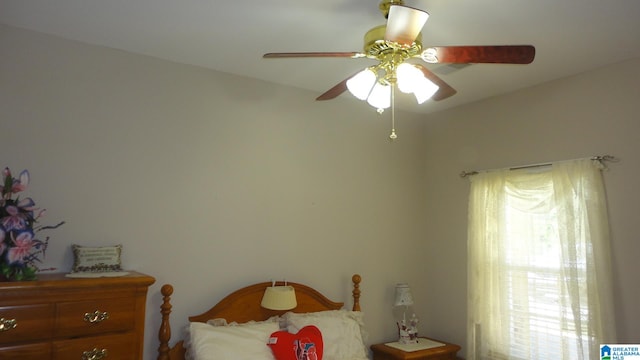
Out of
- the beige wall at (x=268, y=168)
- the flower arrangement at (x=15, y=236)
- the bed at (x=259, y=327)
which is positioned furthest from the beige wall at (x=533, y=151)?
the flower arrangement at (x=15, y=236)

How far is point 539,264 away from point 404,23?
7.47ft

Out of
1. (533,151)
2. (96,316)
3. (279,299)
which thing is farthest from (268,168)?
(533,151)

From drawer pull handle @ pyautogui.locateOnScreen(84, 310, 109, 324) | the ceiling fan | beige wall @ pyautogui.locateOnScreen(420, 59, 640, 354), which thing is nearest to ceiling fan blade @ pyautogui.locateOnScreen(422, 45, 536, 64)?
the ceiling fan

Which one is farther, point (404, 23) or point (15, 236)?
point (15, 236)

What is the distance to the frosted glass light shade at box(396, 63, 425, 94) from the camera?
1.89 meters

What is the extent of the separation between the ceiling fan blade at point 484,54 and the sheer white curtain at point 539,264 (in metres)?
1.56

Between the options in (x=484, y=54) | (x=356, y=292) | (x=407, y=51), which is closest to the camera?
(x=484, y=54)

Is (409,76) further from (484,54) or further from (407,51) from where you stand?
(484,54)

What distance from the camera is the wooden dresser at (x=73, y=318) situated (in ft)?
6.29

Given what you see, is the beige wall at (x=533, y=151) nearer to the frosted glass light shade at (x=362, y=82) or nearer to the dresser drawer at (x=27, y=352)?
the frosted glass light shade at (x=362, y=82)

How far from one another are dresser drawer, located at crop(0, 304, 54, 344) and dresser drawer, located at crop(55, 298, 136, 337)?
4 cm

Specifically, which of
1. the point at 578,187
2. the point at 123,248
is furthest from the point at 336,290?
the point at 578,187

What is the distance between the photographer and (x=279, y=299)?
2.91 meters

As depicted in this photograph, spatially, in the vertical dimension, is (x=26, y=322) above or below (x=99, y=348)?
above
